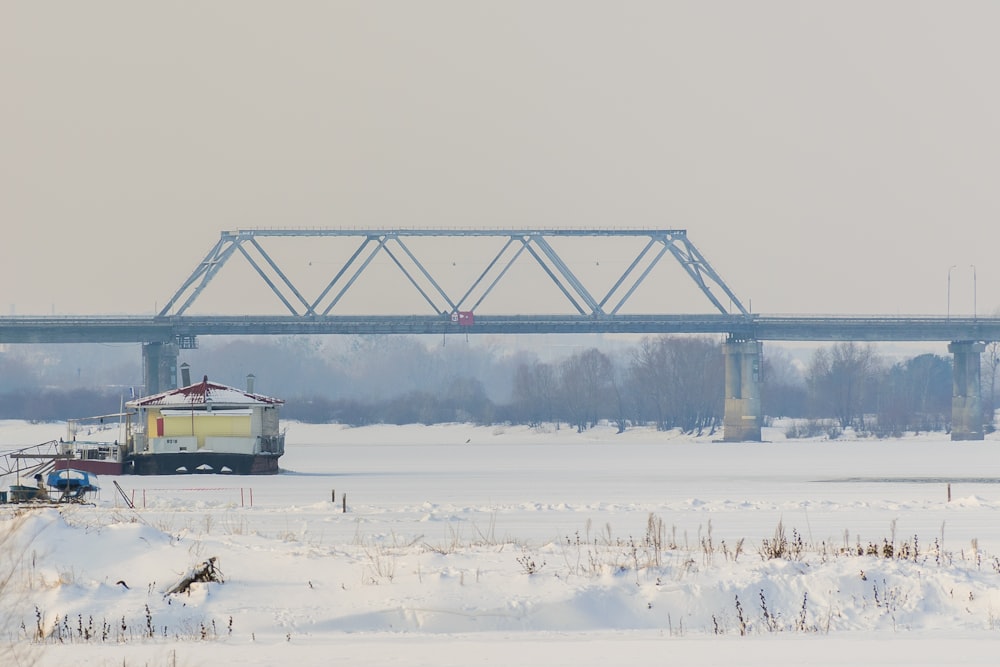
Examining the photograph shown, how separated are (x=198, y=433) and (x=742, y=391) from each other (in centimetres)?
6369

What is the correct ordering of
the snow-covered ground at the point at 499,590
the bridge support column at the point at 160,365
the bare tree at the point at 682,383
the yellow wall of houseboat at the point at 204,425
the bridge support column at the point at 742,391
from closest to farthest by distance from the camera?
the snow-covered ground at the point at 499,590, the yellow wall of houseboat at the point at 204,425, the bridge support column at the point at 160,365, the bridge support column at the point at 742,391, the bare tree at the point at 682,383

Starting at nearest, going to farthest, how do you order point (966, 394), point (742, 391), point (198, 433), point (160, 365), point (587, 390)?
point (198, 433), point (160, 365), point (966, 394), point (742, 391), point (587, 390)

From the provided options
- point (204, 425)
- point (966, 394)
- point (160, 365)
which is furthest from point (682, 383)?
point (204, 425)

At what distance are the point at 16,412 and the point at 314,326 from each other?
64749 mm

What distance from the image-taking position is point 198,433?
210ft

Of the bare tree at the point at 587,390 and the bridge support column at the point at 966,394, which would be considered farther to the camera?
the bare tree at the point at 587,390

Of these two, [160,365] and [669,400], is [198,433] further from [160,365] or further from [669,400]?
[669,400]

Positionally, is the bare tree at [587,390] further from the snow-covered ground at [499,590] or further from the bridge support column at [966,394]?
the snow-covered ground at [499,590]

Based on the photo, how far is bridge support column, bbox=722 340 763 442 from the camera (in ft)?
376

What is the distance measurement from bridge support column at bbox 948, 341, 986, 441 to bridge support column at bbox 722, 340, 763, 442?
15.9 m

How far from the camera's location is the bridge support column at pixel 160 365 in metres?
112

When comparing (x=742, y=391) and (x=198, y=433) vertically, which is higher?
(x=742, y=391)

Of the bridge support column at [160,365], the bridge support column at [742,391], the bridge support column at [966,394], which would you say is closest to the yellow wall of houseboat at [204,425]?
the bridge support column at [160,365]

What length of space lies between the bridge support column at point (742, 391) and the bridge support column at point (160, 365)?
4431cm
